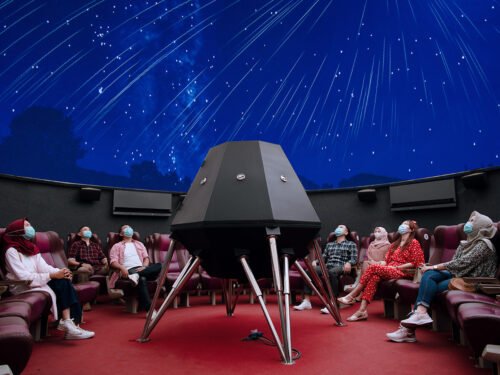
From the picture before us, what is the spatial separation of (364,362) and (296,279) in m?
2.71

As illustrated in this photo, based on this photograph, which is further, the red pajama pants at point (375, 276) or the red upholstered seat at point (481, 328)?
the red pajama pants at point (375, 276)

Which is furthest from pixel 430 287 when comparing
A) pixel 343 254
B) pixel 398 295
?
pixel 343 254

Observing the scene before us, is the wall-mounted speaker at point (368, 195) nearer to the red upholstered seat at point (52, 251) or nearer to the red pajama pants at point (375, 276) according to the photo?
the red pajama pants at point (375, 276)

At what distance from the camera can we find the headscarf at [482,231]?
112 inches

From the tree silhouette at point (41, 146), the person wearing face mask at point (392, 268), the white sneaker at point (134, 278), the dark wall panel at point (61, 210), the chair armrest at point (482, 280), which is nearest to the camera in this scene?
the chair armrest at point (482, 280)

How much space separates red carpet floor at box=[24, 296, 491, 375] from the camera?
6.70ft

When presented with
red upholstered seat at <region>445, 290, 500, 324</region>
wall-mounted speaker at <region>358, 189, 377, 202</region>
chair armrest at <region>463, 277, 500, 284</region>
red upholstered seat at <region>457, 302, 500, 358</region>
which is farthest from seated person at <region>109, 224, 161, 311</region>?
wall-mounted speaker at <region>358, 189, 377, 202</region>

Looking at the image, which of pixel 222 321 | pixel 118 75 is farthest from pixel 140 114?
pixel 222 321

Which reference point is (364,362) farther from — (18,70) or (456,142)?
(18,70)

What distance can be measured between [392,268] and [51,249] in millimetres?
3691

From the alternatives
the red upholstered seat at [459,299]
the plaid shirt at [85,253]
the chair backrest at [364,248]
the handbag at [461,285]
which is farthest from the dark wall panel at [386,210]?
the plaid shirt at [85,253]

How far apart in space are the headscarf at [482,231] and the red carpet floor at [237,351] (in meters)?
0.79

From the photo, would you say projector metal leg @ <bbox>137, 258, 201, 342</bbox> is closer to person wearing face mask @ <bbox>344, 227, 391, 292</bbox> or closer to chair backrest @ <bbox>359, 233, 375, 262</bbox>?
person wearing face mask @ <bbox>344, 227, 391, 292</bbox>

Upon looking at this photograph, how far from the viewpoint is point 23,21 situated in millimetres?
6695
